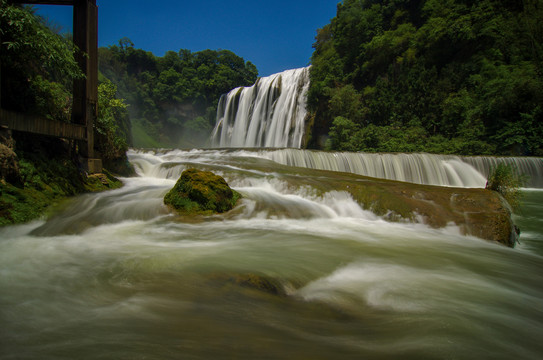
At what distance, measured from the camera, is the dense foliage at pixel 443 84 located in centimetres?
1761

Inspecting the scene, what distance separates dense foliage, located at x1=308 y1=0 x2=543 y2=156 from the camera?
57.8 feet

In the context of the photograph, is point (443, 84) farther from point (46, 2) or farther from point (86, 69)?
Answer: point (46, 2)

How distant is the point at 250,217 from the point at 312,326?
4.39 meters

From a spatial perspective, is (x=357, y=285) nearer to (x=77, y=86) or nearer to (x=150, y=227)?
(x=150, y=227)

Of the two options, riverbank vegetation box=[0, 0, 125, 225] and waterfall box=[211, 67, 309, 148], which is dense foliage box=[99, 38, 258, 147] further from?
riverbank vegetation box=[0, 0, 125, 225]

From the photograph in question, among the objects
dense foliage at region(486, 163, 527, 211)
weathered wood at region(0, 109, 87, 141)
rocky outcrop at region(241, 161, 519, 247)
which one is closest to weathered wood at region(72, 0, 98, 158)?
weathered wood at region(0, 109, 87, 141)

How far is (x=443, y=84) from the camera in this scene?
21422mm

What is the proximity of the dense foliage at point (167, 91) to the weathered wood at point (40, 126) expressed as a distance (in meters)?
39.0

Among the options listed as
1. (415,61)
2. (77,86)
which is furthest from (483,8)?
(77,86)

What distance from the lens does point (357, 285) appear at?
310 centimetres

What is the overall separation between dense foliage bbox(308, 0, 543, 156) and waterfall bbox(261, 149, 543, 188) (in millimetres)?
3452

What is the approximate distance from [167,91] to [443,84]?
4159cm

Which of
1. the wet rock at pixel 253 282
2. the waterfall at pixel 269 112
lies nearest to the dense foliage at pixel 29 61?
the wet rock at pixel 253 282

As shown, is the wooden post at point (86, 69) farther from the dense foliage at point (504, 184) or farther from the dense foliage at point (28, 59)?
the dense foliage at point (504, 184)
